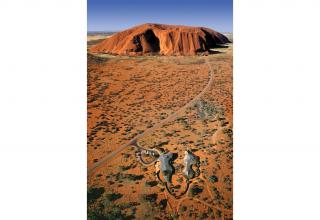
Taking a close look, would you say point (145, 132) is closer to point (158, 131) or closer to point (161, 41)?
point (158, 131)

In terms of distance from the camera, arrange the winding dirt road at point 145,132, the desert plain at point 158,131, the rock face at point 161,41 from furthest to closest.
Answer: the rock face at point 161,41
the winding dirt road at point 145,132
the desert plain at point 158,131

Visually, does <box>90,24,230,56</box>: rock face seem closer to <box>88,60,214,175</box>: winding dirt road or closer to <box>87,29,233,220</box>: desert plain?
<box>87,29,233,220</box>: desert plain

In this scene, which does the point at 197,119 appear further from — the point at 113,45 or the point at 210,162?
the point at 113,45

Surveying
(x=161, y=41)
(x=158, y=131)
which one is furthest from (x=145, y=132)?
(x=161, y=41)

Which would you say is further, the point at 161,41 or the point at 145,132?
the point at 161,41

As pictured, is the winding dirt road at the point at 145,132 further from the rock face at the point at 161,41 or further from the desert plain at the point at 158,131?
the rock face at the point at 161,41

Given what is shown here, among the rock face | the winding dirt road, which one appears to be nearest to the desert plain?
the winding dirt road

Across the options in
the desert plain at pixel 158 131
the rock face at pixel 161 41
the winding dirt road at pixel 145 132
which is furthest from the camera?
the rock face at pixel 161 41

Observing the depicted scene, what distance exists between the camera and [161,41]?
1254 cm

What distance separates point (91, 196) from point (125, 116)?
2850mm

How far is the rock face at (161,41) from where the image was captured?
1126 cm

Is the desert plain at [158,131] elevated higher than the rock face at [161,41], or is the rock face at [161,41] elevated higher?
the rock face at [161,41]

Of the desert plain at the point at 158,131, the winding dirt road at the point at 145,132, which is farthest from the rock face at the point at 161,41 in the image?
the winding dirt road at the point at 145,132
